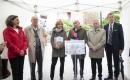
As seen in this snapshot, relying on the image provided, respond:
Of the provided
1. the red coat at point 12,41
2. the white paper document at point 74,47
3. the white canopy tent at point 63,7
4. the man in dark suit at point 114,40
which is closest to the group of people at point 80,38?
the man in dark suit at point 114,40

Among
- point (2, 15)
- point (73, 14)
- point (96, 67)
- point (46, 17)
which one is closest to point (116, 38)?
point (96, 67)

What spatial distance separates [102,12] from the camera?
22.2ft

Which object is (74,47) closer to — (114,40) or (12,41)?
(114,40)

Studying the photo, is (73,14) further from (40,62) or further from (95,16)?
(40,62)

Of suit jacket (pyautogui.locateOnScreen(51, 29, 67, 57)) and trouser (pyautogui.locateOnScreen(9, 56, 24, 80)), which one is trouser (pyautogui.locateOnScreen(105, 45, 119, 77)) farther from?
trouser (pyautogui.locateOnScreen(9, 56, 24, 80))

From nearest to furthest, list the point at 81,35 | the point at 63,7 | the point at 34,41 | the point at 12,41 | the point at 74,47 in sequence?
the point at 12,41 → the point at 34,41 → the point at 74,47 → the point at 81,35 → the point at 63,7

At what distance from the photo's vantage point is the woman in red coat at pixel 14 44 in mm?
4785

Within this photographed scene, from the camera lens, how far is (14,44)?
484 cm

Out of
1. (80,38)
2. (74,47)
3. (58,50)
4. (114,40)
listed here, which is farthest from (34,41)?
(114,40)

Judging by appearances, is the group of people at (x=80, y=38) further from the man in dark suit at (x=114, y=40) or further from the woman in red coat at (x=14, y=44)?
the woman in red coat at (x=14, y=44)

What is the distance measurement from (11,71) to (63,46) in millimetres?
1230

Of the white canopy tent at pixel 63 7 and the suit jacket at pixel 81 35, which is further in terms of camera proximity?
the white canopy tent at pixel 63 7

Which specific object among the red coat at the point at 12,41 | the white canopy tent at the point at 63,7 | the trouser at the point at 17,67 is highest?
the white canopy tent at the point at 63,7

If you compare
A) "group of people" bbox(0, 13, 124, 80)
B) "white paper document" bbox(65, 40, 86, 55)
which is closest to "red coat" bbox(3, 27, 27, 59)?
"group of people" bbox(0, 13, 124, 80)
